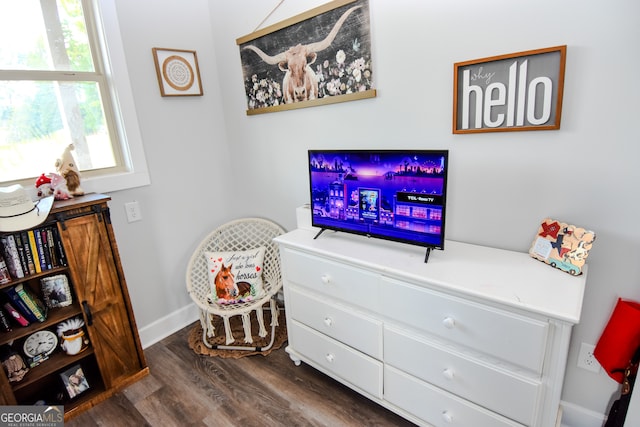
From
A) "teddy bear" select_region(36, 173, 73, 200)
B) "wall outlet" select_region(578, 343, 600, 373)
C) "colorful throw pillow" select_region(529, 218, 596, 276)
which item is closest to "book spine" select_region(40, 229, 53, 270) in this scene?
"teddy bear" select_region(36, 173, 73, 200)

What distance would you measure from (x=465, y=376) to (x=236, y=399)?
117cm

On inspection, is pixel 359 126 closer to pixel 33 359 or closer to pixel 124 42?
pixel 124 42

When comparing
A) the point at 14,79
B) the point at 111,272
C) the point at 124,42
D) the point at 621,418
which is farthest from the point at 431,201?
the point at 14,79

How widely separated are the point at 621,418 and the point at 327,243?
129 centimetres

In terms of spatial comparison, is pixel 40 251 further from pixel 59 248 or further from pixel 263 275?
pixel 263 275

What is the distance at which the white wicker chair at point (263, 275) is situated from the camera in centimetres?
211

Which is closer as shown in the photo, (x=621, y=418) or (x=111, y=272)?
(x=621, y=418)

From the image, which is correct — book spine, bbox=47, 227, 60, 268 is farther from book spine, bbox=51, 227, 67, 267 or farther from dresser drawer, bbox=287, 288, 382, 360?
dresser drawer, bbox=287, 288, 382, 360

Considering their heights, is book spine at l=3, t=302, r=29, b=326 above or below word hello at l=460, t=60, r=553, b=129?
below

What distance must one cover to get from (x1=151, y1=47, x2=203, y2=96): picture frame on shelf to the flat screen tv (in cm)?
111

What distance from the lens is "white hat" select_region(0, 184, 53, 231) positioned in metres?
1.43

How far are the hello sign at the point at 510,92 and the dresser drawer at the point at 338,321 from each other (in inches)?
37.5

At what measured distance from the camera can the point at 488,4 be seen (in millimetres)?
1324

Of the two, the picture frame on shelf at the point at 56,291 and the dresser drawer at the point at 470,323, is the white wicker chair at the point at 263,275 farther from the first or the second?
the dresser drawer at the point at 470,323
